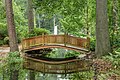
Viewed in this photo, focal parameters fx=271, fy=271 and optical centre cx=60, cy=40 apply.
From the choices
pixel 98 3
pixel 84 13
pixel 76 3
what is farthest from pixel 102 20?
pixel 84 13

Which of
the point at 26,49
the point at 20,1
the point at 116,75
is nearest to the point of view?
the point at 116,75

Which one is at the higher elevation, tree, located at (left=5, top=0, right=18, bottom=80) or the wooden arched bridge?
tree, located at (left=5, top=0, right=18, bottom=80)

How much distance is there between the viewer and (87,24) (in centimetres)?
2578

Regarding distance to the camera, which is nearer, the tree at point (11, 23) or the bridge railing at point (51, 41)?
the tree at point (11, 23)

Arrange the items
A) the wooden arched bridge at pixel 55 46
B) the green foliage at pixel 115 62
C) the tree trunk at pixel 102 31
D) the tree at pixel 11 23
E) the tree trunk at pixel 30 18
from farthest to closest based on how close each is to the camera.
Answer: the tree trunk at pixel 30 18
the tree at pixel 11 23
the wooden arched bridge at pixel 55 46
the tree trunk at pixel 102 31
the green foliage at pixel 115 62

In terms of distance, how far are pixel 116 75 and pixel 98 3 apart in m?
5.69

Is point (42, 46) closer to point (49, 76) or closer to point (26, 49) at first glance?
point (26, 49)

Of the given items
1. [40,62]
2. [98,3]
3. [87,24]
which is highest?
Result: [98,3]

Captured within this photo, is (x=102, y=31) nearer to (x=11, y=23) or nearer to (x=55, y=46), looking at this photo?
(x=55, y=46)

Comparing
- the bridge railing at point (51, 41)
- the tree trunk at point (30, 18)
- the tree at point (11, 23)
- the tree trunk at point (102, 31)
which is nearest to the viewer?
the tree trunk at point (102, 31)

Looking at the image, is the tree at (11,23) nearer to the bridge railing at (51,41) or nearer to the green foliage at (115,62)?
the bridge railing at (51,41)

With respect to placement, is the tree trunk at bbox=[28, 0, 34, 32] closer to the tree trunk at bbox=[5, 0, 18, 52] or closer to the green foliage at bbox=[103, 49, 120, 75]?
the tree trunk at bbox=[5, 0, 18, 52]

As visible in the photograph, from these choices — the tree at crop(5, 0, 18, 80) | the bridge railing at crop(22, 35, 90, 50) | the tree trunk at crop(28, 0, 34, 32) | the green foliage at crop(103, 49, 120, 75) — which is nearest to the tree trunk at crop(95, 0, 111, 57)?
the green foliage at crop(103, 49, 120, 75)

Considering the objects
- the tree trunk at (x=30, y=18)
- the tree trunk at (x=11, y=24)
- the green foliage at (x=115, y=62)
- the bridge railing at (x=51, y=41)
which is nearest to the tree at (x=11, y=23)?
the tree trunk at (x=11, y=24)
